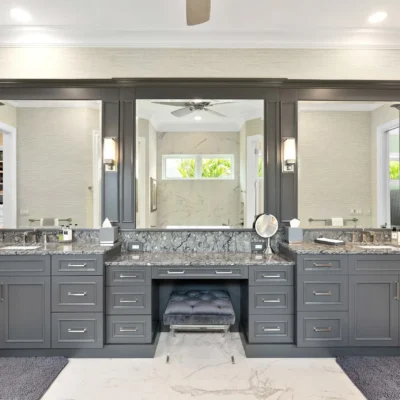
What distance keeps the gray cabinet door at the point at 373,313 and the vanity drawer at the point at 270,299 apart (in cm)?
52

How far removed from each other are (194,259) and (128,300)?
662 mm

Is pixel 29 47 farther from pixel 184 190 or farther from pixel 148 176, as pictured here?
pixel 184 190

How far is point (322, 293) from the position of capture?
2602mm

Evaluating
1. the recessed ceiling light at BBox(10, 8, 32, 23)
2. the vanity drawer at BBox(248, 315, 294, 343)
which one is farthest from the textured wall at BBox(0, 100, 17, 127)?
the vanity drawer at BBox(248, 315, 294, 343)

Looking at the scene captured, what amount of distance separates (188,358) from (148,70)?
2762 mm

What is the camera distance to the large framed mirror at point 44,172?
10.4 ft

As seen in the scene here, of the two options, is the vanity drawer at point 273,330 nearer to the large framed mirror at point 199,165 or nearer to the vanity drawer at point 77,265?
the large framed mirror at point 199,165

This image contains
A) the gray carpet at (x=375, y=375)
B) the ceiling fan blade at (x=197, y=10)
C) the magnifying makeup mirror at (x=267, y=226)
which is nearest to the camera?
the ceiling fan blade at (x=197, y=10)

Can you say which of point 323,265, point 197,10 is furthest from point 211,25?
point 323,265

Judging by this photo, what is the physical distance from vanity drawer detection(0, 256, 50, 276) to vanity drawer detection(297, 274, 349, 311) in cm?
215

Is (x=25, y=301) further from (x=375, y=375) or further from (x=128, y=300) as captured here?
(x=375, y=375)

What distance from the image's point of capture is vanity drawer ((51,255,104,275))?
257 centimetres

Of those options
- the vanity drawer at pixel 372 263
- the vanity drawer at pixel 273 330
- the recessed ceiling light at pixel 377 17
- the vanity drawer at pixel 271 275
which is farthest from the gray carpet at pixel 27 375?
the recessed ceiling light at pixel 377 17

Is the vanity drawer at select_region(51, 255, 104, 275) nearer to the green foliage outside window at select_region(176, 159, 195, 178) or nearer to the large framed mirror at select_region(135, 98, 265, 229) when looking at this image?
the large framed mirror at select_region(135, 98, 265, 229)
